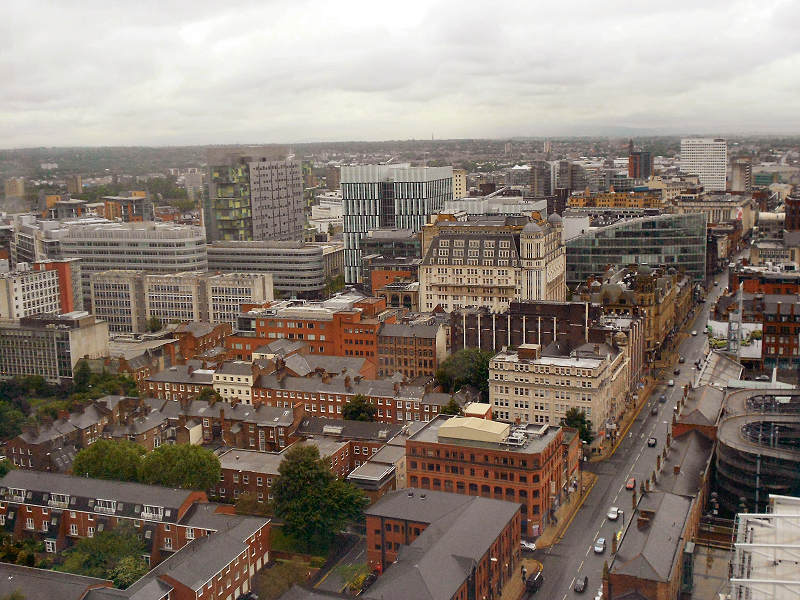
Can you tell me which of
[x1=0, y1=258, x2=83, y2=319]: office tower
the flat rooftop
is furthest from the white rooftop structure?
[x1=0, y1=258, x2=83, y2=319]: office tower

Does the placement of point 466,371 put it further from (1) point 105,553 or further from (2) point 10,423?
(2) point 10,423

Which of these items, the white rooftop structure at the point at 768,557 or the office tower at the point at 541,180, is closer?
the white rooftop structure at the point at 768,557

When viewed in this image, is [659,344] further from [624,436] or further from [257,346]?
[257,346]

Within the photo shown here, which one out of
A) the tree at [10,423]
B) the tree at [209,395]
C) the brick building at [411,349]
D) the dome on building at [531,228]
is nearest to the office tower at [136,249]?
the brick building at [411,349]

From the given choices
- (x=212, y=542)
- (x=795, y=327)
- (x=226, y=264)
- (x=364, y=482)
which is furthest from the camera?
(x=226, y=264)

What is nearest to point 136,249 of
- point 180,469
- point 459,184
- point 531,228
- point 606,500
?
point 531,228

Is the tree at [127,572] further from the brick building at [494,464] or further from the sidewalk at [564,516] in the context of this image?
the sidewalk at [564,516]

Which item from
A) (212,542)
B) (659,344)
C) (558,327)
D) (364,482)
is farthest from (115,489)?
(659,344)
